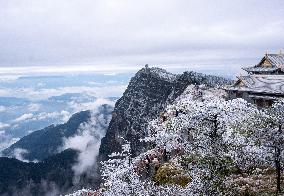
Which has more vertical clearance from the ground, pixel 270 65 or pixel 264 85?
pixel 270 65

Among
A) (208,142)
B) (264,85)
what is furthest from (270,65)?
(208,142)

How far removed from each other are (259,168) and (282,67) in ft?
156

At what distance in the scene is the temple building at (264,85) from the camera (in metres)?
75.7

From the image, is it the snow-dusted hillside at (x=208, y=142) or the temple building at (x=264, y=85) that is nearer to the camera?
the snow-dusted hillside at (x=208, y=142)

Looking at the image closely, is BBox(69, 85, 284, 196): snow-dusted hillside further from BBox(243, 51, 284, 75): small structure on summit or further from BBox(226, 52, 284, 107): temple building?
BBox(243, 51, 284, 75): small structure on summit

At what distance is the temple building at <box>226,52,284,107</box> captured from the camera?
7566cm

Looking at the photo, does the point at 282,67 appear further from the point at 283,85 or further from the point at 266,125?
the point at 266,125

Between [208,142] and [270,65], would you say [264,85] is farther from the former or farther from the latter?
[208,142]

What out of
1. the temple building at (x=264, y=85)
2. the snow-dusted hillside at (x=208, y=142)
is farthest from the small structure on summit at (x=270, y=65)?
the snow-dusted hillside at (x=208, y=142)

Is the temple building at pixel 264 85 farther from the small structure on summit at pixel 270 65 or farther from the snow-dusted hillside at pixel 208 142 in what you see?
the snow-dusted hillside at pixel 208 142

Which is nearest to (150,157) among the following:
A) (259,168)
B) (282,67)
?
(259,168)

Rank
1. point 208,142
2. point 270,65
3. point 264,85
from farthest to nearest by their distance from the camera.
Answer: point 270,65, point 264,85, point 208,142

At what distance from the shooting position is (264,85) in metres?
78.4

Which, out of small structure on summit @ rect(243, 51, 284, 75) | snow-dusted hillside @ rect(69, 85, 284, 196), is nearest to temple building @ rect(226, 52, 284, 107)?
small structure on summit @ rect(243, 51, 284, 75)
